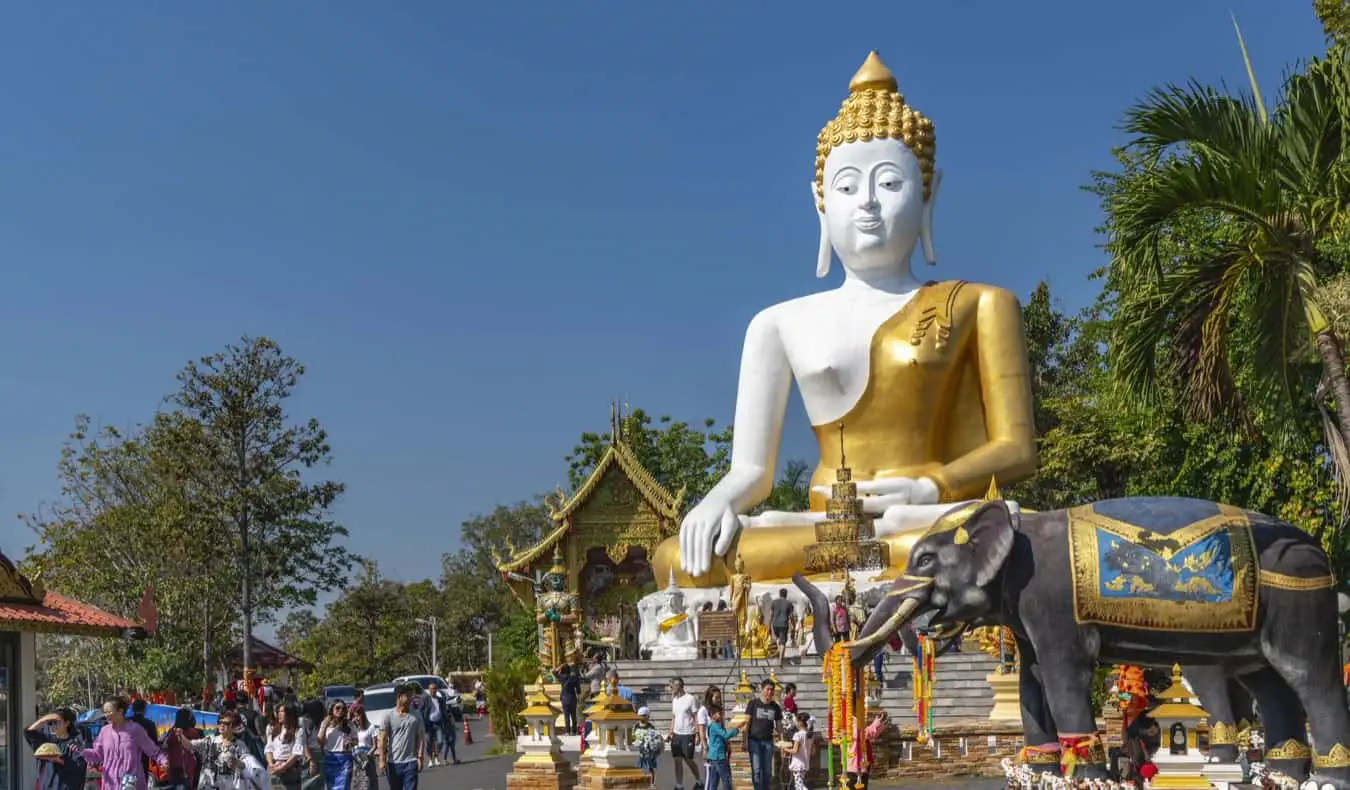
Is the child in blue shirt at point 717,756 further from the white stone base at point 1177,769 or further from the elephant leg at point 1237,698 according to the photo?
the elephant leg at point 1237,698

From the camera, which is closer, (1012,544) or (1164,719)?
(1012,544)

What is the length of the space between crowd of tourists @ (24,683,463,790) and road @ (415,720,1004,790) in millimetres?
3279

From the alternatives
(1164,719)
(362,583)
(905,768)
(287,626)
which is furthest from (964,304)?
(287,626)

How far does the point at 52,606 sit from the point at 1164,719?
9.78m

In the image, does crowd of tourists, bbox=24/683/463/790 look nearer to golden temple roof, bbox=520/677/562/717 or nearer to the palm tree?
golden temple roof, bbox=520/677/562/717

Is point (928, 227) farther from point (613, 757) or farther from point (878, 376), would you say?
point (613, 757)

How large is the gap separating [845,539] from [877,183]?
17.5 ft

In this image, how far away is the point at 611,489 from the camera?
42.9 metres

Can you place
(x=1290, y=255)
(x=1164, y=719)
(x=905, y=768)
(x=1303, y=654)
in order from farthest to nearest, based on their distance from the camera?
(x=905, y=768) → (x=1164, y=719) → (x=1290, y=255) → (x=1303, y=654)

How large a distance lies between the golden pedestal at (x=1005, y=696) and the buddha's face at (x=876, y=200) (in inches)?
322

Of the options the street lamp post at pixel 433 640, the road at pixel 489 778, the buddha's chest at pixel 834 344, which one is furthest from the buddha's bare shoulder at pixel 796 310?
the street lamp post at pixel 433 640

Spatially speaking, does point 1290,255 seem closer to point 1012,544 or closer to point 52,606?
point 1012,544

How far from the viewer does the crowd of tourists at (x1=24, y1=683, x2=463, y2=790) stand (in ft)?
35.9

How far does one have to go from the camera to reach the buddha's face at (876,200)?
23.3 m
